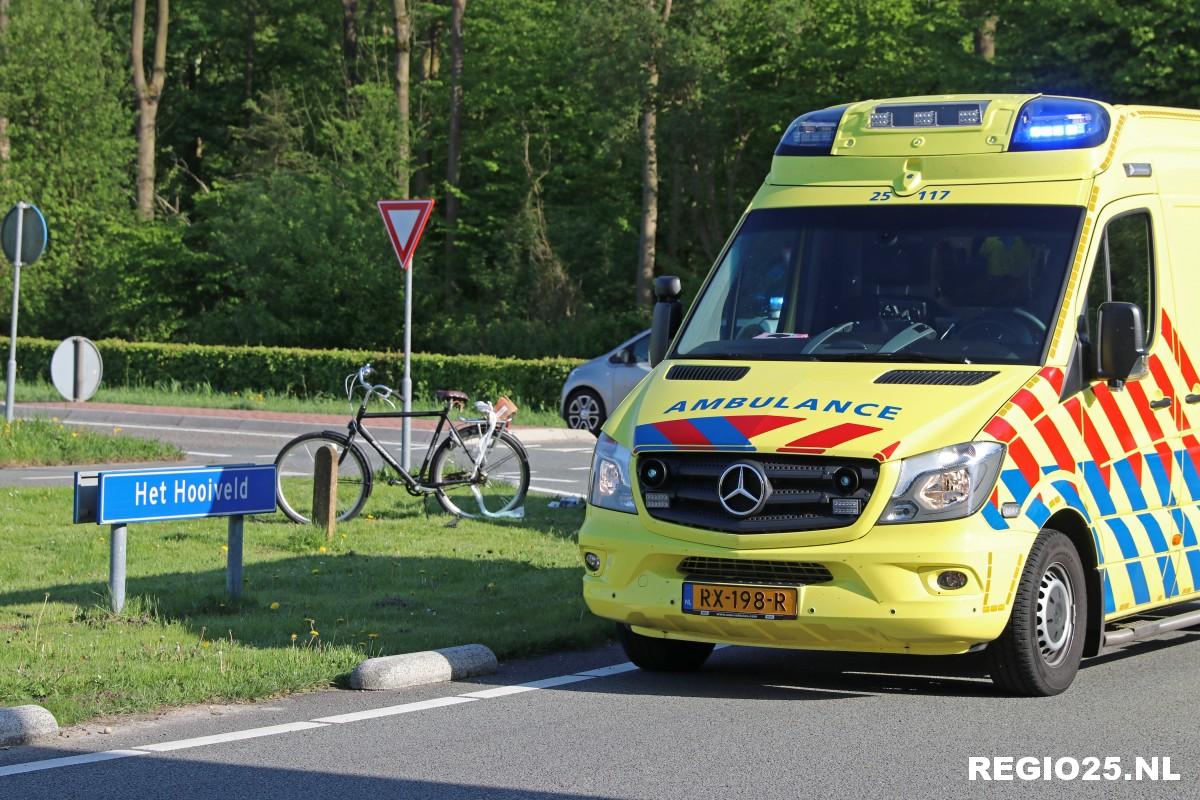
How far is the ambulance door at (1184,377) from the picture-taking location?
947cm

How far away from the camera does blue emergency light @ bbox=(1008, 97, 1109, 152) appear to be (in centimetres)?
921

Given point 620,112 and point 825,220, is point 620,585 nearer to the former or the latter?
point 825,220

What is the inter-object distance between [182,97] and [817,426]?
2209 inches

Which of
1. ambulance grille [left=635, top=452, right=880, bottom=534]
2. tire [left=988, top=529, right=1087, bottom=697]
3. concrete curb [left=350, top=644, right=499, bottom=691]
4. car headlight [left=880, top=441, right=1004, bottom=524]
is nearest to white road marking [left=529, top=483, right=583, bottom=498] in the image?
concrete curb [left=350, top=644, right=499, bottom=691]

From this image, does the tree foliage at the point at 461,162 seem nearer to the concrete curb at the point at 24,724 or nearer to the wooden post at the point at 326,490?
the wooden post at the point at 326,490

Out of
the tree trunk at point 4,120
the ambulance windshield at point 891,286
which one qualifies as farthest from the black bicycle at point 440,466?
the tree trunk at point 4,120

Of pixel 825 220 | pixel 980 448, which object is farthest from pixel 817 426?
pixel 825 220

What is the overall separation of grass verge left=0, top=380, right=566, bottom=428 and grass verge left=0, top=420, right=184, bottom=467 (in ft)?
23.5

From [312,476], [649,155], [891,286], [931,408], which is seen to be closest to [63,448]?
[312,476]

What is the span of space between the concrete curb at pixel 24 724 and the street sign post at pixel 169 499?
7.67 feet

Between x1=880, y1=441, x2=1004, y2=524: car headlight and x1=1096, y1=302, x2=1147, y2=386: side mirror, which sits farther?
x1=1096, y1=302, x2=1147, y2=386: side mirror

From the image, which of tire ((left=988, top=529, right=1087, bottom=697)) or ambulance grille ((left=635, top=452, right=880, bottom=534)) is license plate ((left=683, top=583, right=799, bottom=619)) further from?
tire ((left=988, top=529, right=1087, bottom=697))

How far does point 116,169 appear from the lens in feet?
175

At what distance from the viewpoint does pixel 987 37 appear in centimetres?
4259
